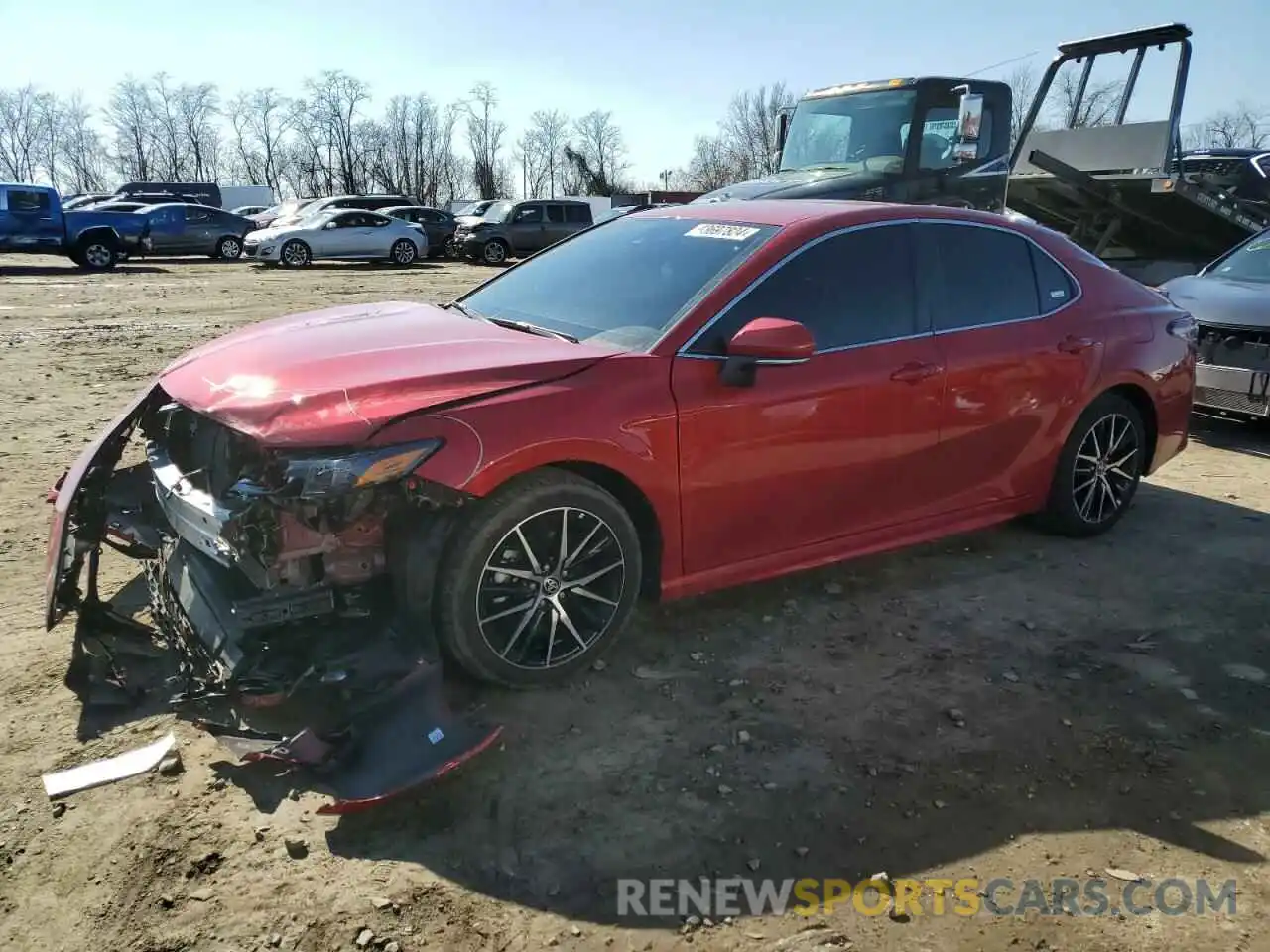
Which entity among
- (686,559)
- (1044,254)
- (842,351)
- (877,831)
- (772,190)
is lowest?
(877,831)

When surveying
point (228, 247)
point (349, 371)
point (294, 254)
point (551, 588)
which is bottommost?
point (551, 588)

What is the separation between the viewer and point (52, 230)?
2211 centimetres

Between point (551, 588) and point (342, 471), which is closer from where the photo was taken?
point (342, 471)

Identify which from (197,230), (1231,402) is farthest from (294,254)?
(1231,402)

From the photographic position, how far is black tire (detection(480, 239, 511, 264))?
2614 centimetres

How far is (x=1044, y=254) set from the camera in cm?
477

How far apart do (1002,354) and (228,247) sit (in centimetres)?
2658

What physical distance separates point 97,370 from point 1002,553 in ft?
27.6

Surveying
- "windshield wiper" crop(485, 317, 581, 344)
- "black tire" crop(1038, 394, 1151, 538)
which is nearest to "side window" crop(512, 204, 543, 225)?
"black tire" crop(1038, 394, 1151, 538)

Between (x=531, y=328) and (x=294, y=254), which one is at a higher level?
(x=294, y=254)

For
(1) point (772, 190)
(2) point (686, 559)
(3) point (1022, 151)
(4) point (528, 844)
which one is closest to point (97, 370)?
(1) point (772, 190)

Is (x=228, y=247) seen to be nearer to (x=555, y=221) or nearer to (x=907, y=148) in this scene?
(x=555, y=221)

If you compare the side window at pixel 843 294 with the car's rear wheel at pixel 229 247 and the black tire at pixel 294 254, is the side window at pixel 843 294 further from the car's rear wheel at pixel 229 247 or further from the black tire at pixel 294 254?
the car's rear wheel at pixel 229 247

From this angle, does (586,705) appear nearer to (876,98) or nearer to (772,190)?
(772,190)
